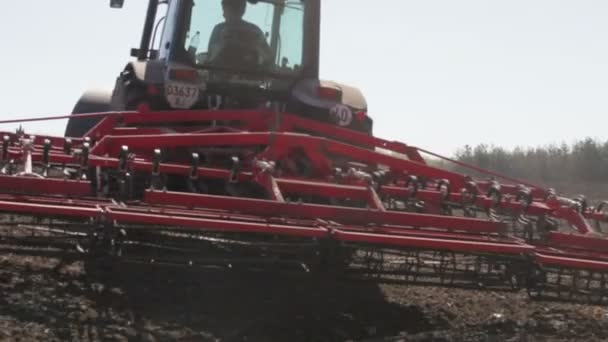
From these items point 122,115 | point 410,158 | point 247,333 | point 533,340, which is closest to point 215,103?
point 122,115

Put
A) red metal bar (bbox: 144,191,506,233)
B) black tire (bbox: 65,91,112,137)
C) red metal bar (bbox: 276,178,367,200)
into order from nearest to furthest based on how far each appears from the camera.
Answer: red metal bar (bbox: 144,191,506,233) < red metal bar (bbox: 276,178,367,200) < black tire (bbox: 65,91,112,137)

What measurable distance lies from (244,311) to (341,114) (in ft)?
6.81

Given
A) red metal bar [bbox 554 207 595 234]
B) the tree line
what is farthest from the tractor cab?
the tree line

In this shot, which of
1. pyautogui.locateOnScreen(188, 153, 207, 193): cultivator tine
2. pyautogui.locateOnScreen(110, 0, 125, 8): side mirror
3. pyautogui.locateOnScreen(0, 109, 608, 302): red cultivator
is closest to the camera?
pyautogui.locateOnScreen(0, 109, 608, 302): red cultivator

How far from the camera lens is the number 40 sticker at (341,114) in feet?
20.9

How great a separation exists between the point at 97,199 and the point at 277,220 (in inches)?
40.8

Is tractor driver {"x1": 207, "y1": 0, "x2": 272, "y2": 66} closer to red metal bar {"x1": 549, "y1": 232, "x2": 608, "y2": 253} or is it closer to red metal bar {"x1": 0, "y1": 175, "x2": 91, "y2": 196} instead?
red metal bar {"x1": 0, "y1": 175, "x2": 91, "y2": 196}

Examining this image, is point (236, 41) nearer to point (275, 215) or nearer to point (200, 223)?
point (275, 215)

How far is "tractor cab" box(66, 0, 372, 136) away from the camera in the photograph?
20.9 feet

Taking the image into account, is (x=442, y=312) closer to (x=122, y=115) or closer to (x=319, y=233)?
(x=319, y=233)

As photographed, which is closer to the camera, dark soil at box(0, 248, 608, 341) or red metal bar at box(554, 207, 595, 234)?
dark soil at box(0, 248, 608, 341)

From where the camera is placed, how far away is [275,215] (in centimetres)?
441

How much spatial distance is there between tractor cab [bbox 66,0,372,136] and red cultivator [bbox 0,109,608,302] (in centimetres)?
63

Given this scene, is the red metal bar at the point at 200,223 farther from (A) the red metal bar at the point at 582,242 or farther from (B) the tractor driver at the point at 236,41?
(B) the tractor driver at the point at 236,41
